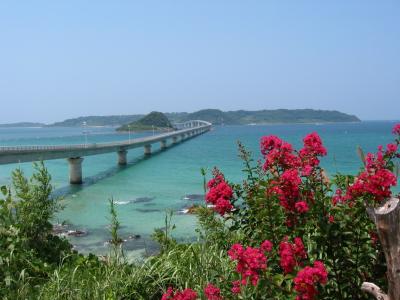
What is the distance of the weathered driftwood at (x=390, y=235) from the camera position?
135 inches

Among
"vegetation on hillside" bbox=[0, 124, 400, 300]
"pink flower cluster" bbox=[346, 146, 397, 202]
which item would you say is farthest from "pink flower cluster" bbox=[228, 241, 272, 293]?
"pink flower cluster" bbox=[346, 146, 397, 202]

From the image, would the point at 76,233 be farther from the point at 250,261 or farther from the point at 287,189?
the point at 250,261

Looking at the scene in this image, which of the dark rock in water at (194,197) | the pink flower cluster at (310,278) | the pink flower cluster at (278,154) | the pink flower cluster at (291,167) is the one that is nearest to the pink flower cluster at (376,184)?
the pink flower cluster at (291,167)

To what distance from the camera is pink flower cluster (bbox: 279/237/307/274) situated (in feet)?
10.7

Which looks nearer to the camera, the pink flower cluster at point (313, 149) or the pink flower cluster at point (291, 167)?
the pink flower cluster at point (291, 167)

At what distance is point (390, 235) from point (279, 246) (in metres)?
0.83

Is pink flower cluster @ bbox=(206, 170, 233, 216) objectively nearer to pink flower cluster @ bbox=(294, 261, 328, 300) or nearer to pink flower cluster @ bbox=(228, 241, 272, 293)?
pink flower cluster @ bbox=(228, 241, 272, 293)

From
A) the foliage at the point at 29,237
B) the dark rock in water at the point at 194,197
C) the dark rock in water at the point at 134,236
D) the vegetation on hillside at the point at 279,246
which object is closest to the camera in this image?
the vegetation on hillside at the point at 279,246

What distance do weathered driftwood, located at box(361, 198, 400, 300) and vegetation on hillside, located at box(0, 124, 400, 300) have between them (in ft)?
0.47

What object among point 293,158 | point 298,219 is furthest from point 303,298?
point 293,158

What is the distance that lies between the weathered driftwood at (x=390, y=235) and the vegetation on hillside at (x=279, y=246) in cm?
14

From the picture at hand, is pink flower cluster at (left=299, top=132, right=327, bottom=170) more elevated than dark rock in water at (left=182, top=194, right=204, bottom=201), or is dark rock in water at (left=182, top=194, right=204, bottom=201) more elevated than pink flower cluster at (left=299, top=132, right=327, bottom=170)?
pink flower cluster at (left=299, top=132, right=327, bottom=170)

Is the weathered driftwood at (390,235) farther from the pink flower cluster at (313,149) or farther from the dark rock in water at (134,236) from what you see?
the dark rock in water at (134,236)

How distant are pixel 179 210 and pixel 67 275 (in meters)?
22.3
